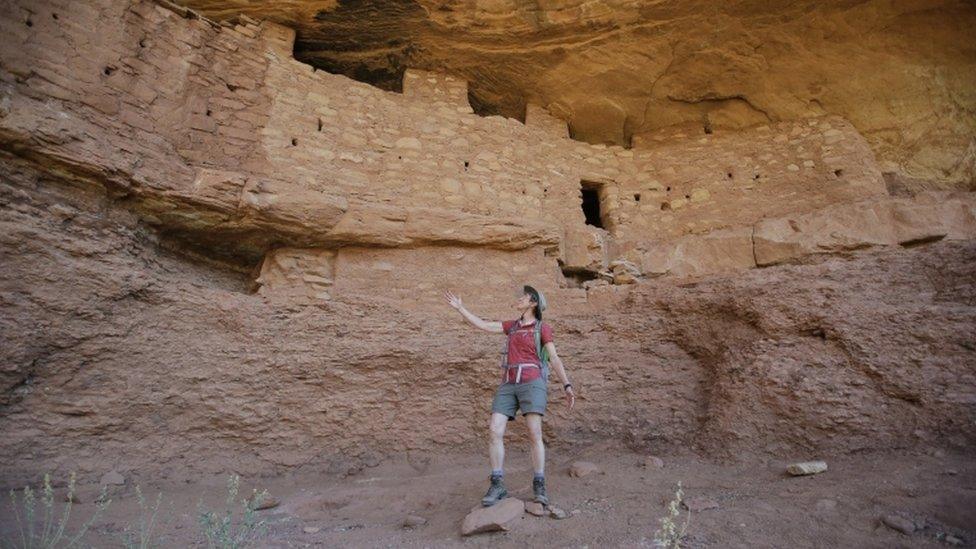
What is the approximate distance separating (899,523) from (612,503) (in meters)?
1.34

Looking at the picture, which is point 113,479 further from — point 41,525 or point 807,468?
point 807,468

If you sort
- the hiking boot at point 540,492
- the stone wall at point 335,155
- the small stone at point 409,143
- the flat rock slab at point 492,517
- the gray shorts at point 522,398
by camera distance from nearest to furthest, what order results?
the flat rock slab at point 492,517
the hiking boot at point 540,492
the gray shorts at point 522,398
the stone wall at point 335,155
the small stone at point 409,143

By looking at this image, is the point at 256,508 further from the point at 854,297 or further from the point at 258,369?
the point at 854,297

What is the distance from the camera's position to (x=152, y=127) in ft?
15.7

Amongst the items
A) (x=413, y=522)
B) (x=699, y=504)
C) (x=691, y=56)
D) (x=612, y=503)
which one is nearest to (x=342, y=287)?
(x=413, y=522)

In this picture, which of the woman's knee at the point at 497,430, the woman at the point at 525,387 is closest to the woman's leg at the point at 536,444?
the woman at the point at 525,387

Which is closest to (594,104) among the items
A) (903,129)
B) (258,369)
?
(903,129)

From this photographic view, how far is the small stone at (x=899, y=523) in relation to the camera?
8.37 ft

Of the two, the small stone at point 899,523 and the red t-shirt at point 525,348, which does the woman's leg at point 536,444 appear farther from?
the small stone at point 899,523

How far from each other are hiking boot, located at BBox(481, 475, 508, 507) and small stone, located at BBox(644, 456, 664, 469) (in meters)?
1.14

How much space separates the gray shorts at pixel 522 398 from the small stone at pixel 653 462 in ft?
3.14

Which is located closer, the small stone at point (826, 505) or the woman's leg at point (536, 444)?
the small stone at point (826, 505)

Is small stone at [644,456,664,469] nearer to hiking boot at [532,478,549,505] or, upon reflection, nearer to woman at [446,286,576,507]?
woman at [446,286,576,507]

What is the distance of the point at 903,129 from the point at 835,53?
4.23 ft
